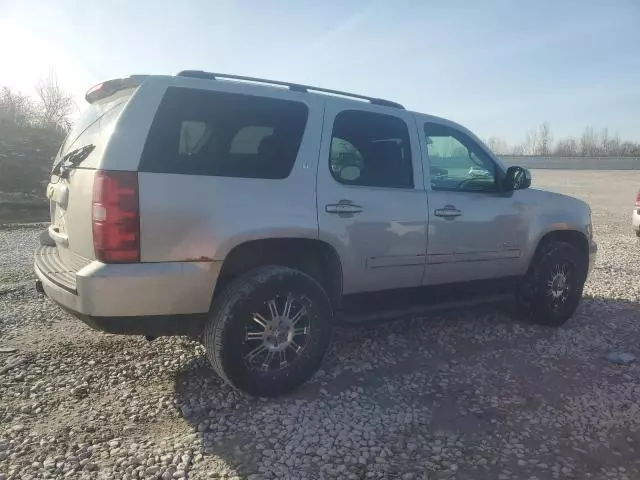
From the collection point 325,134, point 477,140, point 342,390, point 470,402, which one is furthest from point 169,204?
point 477,140

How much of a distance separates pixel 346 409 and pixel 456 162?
2.40 m

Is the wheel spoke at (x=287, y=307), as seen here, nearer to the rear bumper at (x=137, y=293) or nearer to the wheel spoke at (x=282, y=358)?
the wheel spoke at (x=282, y=358)

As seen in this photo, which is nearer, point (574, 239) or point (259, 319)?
point (259, 319)

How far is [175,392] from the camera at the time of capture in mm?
3592

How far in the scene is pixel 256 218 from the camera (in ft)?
10.9

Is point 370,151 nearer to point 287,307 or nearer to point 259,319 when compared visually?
point 287,307

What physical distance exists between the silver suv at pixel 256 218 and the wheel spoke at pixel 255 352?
0.01 meters

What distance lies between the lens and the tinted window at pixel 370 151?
3.86 metres

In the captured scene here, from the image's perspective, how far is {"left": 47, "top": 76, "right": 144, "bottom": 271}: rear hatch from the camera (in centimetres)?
311

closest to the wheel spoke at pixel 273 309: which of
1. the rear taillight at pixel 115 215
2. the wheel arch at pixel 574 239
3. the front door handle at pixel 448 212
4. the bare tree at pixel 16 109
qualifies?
the rear taillight at pixel 115 215

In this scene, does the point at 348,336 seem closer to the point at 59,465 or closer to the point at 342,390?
the point at 342,390

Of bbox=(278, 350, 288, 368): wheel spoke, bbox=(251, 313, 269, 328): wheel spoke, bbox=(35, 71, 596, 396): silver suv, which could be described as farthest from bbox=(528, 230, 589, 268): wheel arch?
bbox=(251, 313, 269, 328): wheel spoke

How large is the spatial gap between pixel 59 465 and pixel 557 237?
4.70m

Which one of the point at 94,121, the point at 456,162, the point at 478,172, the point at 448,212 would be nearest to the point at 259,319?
the point at 94,121
